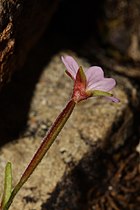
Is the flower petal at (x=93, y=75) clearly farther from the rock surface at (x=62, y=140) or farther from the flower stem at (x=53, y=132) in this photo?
the rock surface at (x=62, y=140)

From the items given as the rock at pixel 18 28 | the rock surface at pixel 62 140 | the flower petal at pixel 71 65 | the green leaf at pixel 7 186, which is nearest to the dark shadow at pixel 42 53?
the rock surface at pixel 62 140

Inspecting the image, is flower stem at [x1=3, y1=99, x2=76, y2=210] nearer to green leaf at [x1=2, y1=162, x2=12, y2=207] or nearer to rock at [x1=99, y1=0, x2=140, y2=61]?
green leaf at [x1=2, y1=162, x2=12, y2=207]

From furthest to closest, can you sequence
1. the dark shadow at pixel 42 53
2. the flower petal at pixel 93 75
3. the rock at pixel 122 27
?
the rock at pixel 122 27, the dark shadow at pixel 42 53, the flower petal at pixel 93 75

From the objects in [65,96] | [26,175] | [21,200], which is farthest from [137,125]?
[26,175]

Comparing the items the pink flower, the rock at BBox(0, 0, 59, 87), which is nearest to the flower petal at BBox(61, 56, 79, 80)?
the pink flower

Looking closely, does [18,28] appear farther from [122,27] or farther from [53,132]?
[122,27]

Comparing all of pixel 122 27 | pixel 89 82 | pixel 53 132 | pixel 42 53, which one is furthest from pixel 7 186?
pixel 122 27
